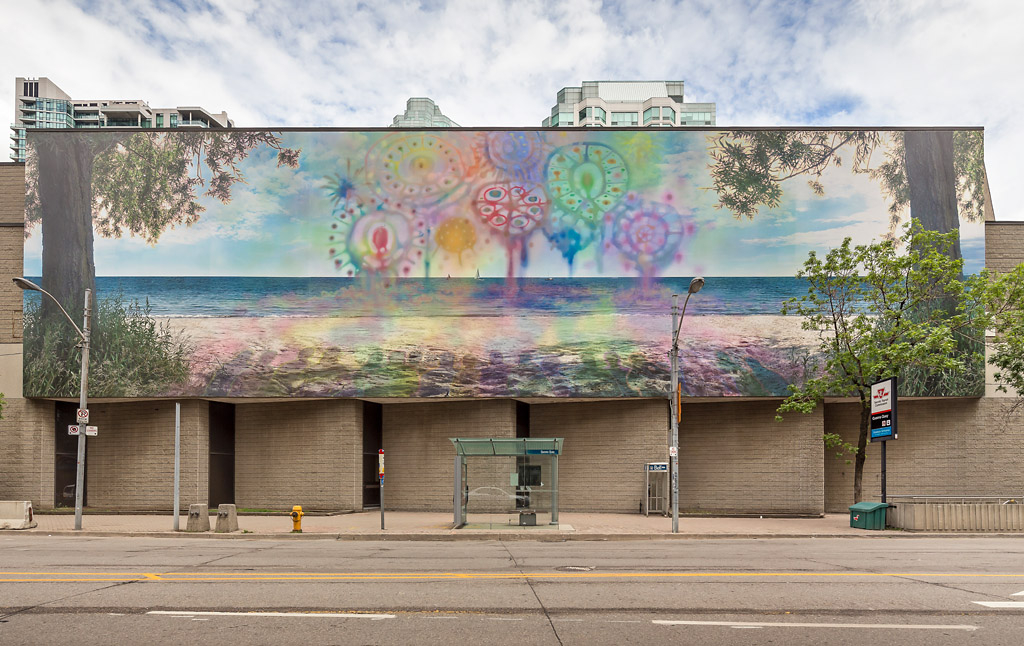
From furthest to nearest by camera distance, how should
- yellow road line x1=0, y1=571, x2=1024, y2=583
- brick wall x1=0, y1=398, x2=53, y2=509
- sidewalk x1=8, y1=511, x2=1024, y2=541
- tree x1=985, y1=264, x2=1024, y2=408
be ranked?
brick wall x1=0, y1=398, x2=53, y2=509 → tree x1=985, y1=264, x2=1024, y2=408 → sidewalk x1=8, y1=511, x2=1024, y2=541 → yellow road line x1=0, y1=571, x2=1024, y2=583

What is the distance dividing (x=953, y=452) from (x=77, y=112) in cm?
17244

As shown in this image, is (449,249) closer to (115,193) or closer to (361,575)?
(115,193)

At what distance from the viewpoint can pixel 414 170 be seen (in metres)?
34.6

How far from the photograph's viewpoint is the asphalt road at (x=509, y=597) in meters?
9.05

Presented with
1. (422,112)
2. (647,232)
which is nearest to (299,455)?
(647,232)

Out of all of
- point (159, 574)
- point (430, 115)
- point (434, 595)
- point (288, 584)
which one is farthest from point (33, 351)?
point (430, 115)

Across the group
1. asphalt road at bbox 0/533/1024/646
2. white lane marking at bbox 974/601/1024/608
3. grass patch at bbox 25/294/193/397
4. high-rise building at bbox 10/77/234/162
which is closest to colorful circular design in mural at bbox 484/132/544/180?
grass patch at bbox 25/294/193/397

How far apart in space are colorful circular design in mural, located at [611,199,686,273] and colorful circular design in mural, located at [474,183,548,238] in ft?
10.7

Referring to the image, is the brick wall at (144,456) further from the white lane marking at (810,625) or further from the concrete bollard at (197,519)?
the white lane marking at (810,625)

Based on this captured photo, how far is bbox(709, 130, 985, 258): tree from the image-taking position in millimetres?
34000

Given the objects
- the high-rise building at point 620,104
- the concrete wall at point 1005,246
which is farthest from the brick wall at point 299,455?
the high-rise building at point 620,104

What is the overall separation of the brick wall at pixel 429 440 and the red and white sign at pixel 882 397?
14154 millimetres

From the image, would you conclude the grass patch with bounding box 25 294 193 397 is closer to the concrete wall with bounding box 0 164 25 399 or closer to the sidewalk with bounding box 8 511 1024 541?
the concrete wall with bounding box 0 164 25 399

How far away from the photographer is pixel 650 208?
34.3 m
